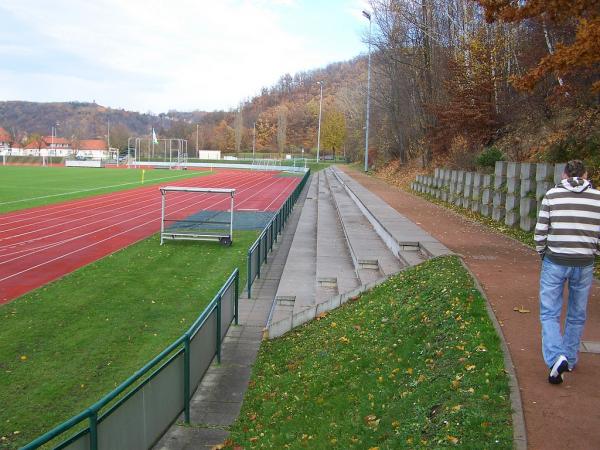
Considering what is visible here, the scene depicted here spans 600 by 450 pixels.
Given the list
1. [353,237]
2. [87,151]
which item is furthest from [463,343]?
[87,151]

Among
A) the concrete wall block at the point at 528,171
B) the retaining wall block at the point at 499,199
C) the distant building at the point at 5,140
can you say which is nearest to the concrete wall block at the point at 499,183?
the retaining wall block at the point at 499,199

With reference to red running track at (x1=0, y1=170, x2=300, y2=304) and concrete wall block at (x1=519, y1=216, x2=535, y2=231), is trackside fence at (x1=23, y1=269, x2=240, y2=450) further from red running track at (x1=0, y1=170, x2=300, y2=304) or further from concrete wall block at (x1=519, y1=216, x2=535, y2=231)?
concrete wall block at (x1=519, y1=216, x2=535, y2=231)

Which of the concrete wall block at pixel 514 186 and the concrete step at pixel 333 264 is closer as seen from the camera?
the concrete step at pixel 333 264

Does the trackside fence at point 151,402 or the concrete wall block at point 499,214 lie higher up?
the concrete wall block at point 499,214

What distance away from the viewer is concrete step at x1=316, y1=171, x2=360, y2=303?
1149 cm

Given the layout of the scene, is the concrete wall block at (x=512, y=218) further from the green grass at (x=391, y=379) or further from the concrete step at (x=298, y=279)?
the green grass at (x=391, y=379)

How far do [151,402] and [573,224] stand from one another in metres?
4.02

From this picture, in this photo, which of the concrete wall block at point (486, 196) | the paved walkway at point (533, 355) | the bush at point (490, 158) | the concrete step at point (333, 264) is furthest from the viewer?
the bush at point (490, 158)

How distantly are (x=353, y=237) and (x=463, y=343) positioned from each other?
33.6ft

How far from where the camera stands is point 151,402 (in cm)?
516

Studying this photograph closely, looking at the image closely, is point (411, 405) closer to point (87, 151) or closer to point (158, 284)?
point (158, 284)

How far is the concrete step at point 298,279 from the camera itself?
1085 cm

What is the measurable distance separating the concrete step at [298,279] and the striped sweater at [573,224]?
573 cm

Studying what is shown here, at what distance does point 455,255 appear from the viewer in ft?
36.7
